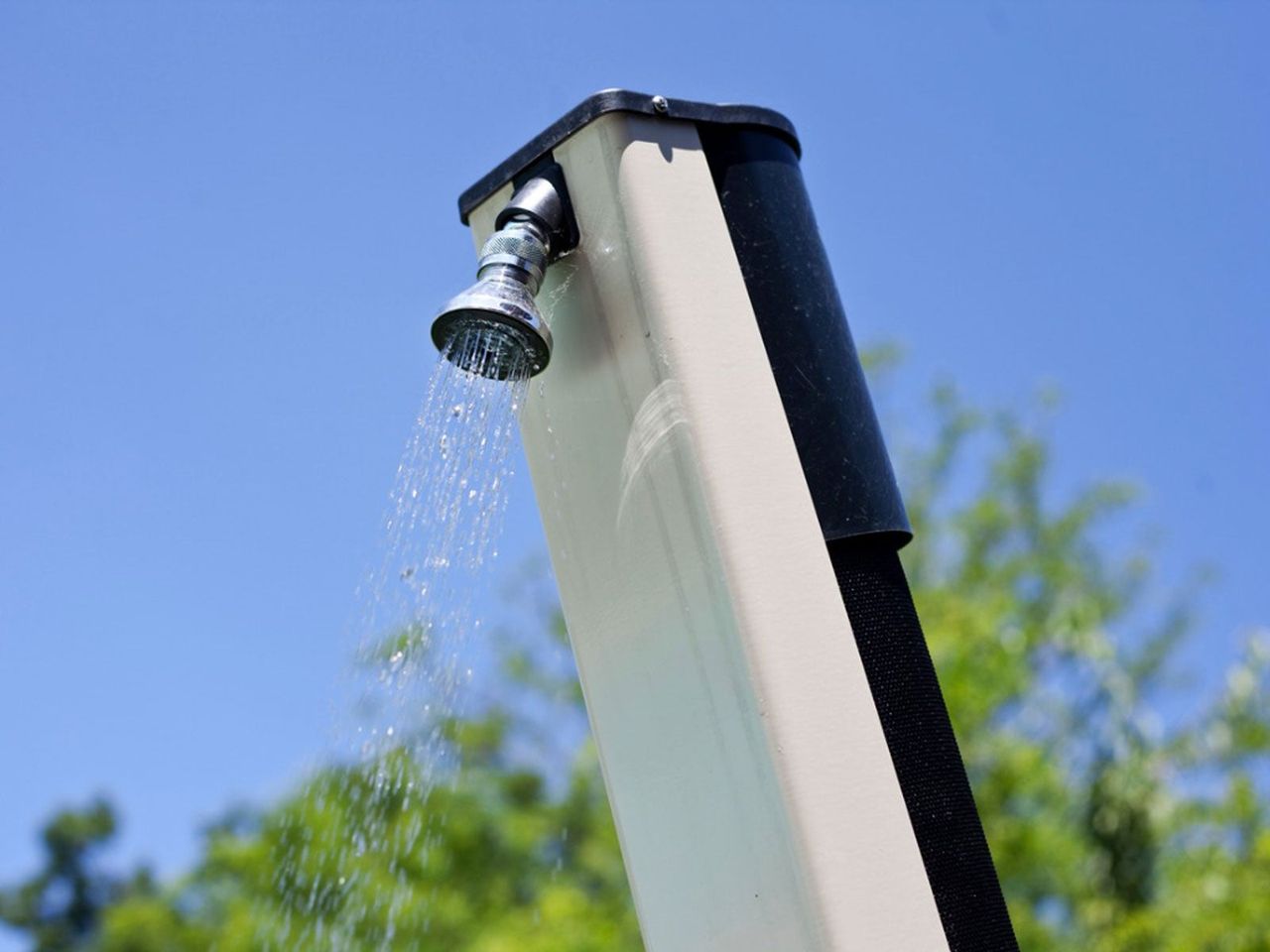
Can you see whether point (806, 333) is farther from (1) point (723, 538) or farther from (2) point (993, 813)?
(2) point (993, 813)

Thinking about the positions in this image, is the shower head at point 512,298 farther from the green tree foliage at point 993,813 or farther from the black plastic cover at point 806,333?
the green tree foliage at point 993,813

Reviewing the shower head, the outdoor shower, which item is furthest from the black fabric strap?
the shower head

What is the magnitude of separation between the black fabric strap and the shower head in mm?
363

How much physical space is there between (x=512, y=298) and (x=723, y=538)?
31cm

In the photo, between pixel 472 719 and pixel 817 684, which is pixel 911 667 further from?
pixel 472 719

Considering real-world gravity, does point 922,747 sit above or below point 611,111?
below

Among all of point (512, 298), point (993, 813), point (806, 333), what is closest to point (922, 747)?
point (806, 333)

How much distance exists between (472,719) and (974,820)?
13483 millimetres

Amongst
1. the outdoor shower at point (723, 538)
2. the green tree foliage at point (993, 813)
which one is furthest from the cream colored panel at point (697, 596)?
the green tree foliage at point (993, 813)

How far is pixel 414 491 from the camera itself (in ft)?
5.89

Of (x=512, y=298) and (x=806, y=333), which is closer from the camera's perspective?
(x=512, y=298)

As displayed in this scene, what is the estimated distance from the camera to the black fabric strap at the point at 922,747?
1.55 m

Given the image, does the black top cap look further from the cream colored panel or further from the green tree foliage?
the green tree foliage

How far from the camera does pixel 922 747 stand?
159 cm
